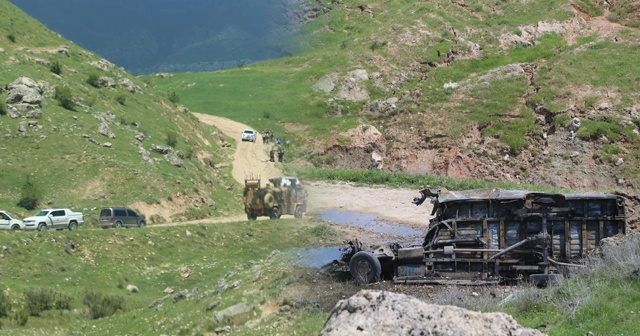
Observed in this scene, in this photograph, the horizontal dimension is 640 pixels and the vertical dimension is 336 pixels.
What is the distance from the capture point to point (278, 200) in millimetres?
31531

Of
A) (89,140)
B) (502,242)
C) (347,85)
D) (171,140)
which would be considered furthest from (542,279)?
(347,85)

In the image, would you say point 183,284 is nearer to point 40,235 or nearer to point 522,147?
point 40,235

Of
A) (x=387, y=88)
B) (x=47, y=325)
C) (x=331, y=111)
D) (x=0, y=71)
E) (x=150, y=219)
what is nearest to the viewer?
(x=47, y=325)

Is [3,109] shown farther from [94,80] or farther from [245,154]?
[245,154]

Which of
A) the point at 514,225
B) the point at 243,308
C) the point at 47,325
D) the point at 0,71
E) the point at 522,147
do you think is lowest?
the point at 47,325

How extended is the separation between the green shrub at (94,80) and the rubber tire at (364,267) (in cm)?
4719

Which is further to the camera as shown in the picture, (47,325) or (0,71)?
(0,71)

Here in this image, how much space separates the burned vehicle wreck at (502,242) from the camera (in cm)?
2523

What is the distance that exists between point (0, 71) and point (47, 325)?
1395 inches

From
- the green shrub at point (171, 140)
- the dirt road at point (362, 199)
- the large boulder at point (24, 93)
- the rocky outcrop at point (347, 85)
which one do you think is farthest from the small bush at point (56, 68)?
the rocky outcrop at point (347, 85)

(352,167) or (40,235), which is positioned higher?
(352,167)

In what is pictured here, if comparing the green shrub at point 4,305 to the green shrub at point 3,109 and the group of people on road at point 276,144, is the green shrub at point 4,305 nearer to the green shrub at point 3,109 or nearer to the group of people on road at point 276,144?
the green shrub at point 3,109

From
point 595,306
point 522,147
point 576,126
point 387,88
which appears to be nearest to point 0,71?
point 387,88

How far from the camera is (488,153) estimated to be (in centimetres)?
Answer: 6794
